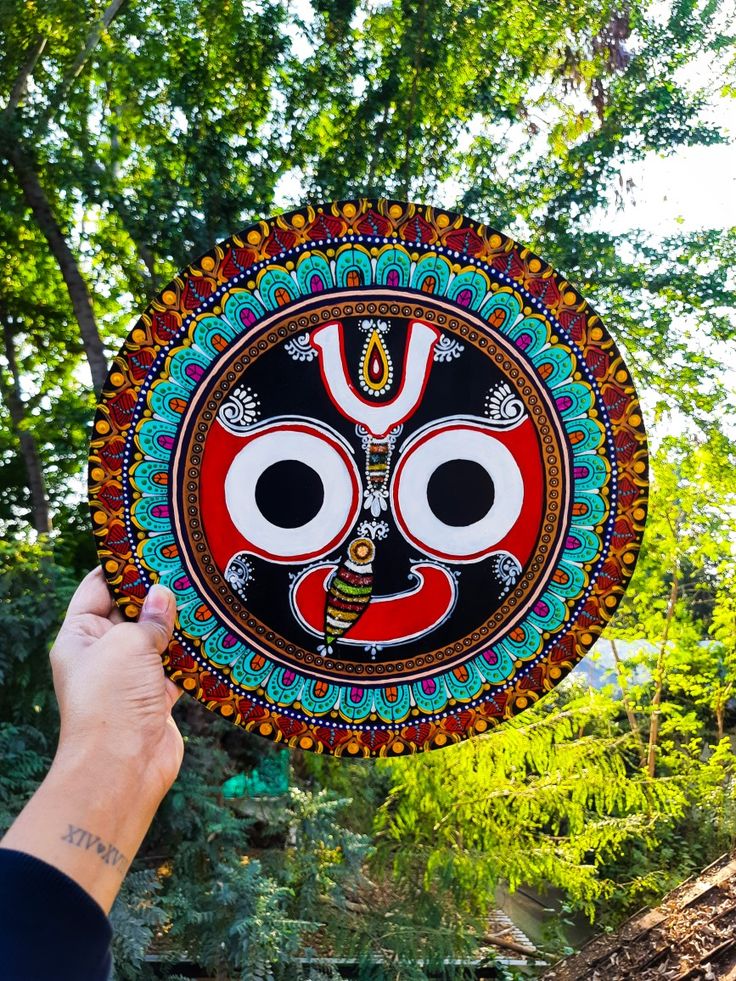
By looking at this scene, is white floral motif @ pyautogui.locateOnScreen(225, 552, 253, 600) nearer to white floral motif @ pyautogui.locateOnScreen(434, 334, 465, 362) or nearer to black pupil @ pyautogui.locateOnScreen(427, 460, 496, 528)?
black pupil @ pyautogui.locateOnScreen(427, 460, 496, 528)

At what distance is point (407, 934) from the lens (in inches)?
165

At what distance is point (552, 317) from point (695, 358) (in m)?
4.88

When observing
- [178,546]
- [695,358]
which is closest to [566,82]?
[695,358]

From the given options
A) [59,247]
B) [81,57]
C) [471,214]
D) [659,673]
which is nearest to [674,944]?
[659,673]

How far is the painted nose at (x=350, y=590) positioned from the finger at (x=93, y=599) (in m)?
0.32

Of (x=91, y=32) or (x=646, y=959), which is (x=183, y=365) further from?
(x=91, y=32)

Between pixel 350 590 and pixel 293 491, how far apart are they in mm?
169

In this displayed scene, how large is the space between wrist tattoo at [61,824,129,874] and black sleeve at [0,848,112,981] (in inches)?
1.5

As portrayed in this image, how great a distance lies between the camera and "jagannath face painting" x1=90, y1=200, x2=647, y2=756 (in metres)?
1.23

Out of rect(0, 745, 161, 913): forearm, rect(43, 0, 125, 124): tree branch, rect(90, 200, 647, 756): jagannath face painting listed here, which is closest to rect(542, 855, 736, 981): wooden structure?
rect(90, 200, 647, 756): jagannath face painting

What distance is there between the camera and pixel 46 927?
678 millimetres

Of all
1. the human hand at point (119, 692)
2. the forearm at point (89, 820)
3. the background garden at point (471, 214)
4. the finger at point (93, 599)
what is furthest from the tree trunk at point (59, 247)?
the forearm at point (89, 820)

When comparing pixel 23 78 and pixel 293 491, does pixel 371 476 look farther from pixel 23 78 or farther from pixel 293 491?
pixel 23 78

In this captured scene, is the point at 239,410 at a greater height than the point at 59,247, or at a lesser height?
lesser
